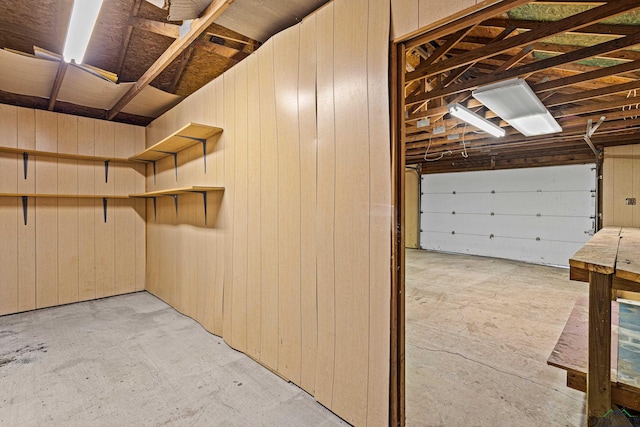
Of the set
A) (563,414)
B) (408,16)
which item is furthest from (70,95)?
(563,414)

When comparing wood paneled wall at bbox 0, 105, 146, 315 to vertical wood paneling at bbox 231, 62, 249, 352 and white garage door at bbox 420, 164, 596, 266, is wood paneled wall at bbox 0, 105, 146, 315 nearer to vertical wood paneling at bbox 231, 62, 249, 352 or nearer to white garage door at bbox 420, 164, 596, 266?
vertical wood paneling at bbox 231, 62, 249, 352

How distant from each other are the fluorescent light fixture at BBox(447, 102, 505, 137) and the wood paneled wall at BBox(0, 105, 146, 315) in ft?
13.6

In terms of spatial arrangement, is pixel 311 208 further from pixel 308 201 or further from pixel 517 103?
pixel 517 103

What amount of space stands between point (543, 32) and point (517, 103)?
3.29 feet

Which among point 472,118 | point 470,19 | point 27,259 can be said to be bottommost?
point 27,259

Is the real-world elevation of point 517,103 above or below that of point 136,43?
below

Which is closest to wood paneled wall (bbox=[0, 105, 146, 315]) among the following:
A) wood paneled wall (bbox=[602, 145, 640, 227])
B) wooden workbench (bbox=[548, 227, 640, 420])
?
wooden workbench (bbox=[548, 227, 640, 420])

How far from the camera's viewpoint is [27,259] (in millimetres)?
3551

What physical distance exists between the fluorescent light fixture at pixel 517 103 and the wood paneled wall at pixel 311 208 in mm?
1722

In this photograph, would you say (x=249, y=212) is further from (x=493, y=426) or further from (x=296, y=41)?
(x=493, y=426)

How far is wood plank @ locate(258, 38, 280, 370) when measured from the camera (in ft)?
7.04

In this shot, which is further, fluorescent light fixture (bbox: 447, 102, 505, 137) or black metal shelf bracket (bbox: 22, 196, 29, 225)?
black metal shelf bracket (bbox: 22, 196, 29, 225)

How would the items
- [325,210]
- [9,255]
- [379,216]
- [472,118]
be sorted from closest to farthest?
1. [379,216]
2. [325,210]
3. [9,255]
4. [472,118]

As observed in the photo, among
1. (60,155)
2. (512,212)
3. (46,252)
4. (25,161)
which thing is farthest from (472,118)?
(46,252)
